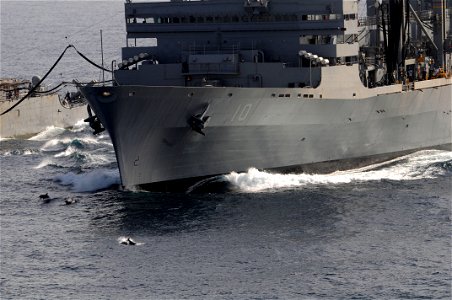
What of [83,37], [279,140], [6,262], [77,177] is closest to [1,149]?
[77,177]

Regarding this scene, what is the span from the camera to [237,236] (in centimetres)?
4656

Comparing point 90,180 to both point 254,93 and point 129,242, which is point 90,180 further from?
point 129,242

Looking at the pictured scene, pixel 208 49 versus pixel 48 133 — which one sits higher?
pixel 208 49

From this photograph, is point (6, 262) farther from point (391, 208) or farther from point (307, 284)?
point (391, 208)

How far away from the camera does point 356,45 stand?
2315 inches

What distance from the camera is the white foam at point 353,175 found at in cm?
5472

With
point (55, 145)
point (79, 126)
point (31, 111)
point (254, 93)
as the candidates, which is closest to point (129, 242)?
point (254, 93)

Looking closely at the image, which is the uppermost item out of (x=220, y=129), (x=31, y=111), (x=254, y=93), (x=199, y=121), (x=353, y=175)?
(x=254, y=93)

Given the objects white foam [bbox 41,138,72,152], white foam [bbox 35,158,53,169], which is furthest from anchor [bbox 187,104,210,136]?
white foam [bbox 41,138,72,152]

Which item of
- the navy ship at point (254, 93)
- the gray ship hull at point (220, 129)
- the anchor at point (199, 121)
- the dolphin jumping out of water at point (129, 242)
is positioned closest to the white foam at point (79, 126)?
the navy ship at point (254, 93)

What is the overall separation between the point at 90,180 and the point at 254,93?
10718 millimetres

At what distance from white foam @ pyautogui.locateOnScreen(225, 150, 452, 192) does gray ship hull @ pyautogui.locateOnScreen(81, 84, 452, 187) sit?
0.57 metres

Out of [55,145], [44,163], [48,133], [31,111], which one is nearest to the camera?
[44,163]

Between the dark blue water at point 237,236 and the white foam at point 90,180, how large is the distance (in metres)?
0.11
